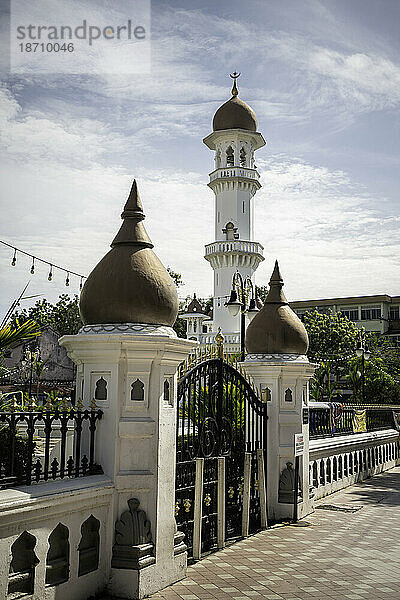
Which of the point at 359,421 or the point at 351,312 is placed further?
the point at 351,312

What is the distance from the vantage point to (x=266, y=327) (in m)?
10.7

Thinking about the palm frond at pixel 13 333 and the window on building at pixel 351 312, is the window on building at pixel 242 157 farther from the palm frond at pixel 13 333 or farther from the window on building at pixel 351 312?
the palm frond at pixel 13 333

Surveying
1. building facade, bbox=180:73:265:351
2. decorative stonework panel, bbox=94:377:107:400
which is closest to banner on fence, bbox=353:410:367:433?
decorative stonework panel, bbox=94:377:107:400

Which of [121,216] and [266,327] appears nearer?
[121,216]

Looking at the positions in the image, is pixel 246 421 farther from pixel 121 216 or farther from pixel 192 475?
pixel 121 216

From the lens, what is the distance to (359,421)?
18.2 m

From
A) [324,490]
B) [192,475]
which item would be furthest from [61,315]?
[192,475]

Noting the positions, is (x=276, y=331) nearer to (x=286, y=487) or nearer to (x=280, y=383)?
(x=280, y=383)

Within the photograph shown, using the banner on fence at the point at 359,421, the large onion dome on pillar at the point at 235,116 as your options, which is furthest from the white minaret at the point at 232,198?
the banner on fence at the point at 359,421

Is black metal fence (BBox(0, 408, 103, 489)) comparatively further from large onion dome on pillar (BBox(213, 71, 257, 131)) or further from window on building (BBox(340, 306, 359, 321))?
window on building (BBox(340, 306, 359, 321))

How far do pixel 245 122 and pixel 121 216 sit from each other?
4039 cm

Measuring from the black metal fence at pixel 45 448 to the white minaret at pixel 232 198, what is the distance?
1504 inches

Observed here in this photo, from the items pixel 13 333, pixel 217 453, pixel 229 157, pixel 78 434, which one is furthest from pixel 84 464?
pixel 229 157

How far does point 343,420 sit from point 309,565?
979 cm
